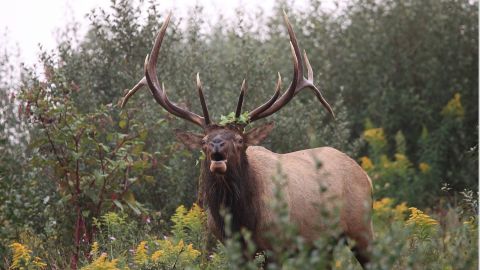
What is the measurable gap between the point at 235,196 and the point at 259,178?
27 centimetres

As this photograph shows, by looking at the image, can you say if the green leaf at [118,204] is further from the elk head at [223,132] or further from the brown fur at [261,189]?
the brown fur at [261,189]

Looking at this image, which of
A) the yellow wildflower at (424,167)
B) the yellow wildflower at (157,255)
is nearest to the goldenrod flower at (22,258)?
the yellow wildflower at (157,255)

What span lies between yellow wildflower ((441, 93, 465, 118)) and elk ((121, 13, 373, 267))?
639 cm

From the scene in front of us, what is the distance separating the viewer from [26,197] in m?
8.09

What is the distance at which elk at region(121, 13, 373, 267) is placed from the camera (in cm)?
617

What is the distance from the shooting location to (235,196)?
627 centimetres

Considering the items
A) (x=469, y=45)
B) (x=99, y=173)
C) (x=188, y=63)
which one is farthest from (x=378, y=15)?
(x=99, y=173)

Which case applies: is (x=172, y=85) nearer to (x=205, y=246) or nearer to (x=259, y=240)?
(x=205, y=246)

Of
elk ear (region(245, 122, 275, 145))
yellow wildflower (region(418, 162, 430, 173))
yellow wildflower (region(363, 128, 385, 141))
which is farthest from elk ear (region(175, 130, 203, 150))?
yellow wildflower (region(418, 162, 430, 173))

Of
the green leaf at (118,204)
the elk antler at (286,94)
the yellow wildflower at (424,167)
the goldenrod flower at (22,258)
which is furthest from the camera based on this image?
the yellow wildflower at (424,167)

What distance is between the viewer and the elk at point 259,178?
617 cm

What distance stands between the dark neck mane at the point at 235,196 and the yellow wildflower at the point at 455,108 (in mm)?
7582

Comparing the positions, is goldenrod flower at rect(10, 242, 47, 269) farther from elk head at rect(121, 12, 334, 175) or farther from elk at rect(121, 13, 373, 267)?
elk head at rect(121, 12, 334, 175)

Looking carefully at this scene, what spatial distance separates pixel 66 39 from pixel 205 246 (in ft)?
17.0
